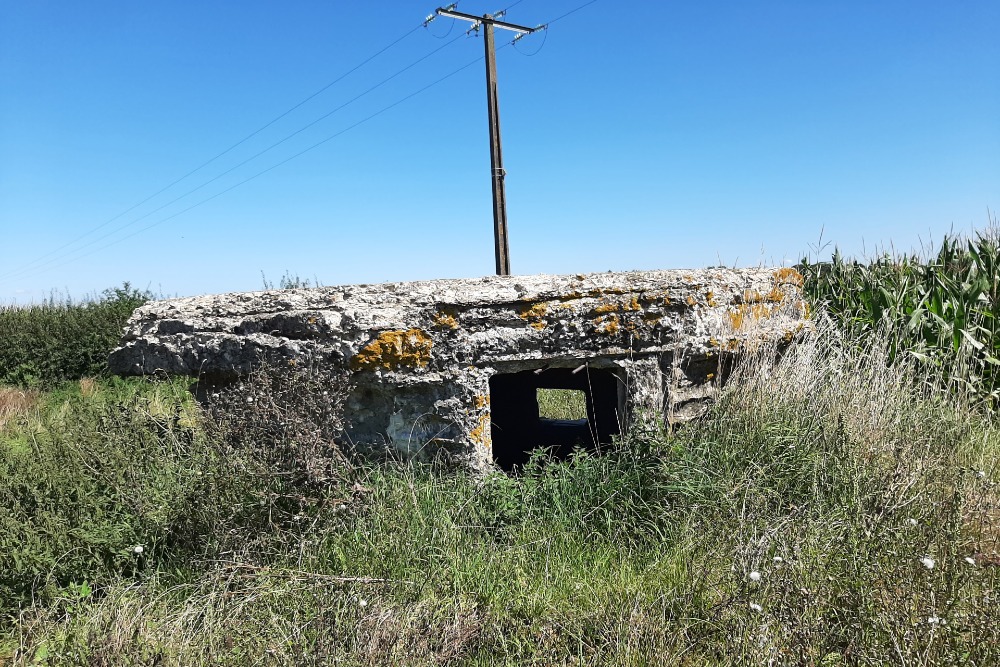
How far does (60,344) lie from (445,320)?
1186cm

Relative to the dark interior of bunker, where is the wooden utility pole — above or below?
above

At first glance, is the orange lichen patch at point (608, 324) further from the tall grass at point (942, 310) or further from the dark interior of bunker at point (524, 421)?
the tall grass at point (942, 310)

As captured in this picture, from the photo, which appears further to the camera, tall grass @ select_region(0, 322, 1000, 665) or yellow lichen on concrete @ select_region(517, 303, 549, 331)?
yellow lichen on concrete @ select_region(517, 303, 549, 331)

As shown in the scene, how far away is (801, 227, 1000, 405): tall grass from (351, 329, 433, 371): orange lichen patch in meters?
3.61

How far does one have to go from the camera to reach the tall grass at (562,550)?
251 centimetres

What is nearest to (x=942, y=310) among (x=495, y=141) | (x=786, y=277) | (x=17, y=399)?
(x=786, y=277)

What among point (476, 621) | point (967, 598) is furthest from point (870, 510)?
point (476, 621)

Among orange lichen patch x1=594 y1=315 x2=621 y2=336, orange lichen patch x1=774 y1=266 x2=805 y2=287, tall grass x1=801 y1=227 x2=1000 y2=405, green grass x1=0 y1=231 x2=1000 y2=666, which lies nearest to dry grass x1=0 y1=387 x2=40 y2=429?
green grass x1=0 y1=231 x2=1000 y2=666

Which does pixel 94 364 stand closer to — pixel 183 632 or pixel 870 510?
pixel 183 632

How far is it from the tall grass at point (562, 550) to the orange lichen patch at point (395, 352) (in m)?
0.55

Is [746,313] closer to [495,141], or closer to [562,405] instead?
[562,405]

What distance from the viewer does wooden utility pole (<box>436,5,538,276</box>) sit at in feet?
37.9

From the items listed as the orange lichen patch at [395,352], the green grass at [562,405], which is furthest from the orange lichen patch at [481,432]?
the green grass at [562,405]

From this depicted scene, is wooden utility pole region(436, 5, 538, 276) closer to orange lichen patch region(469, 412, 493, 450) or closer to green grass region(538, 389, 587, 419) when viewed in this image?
green grass region(538, 389, 587, 419)
